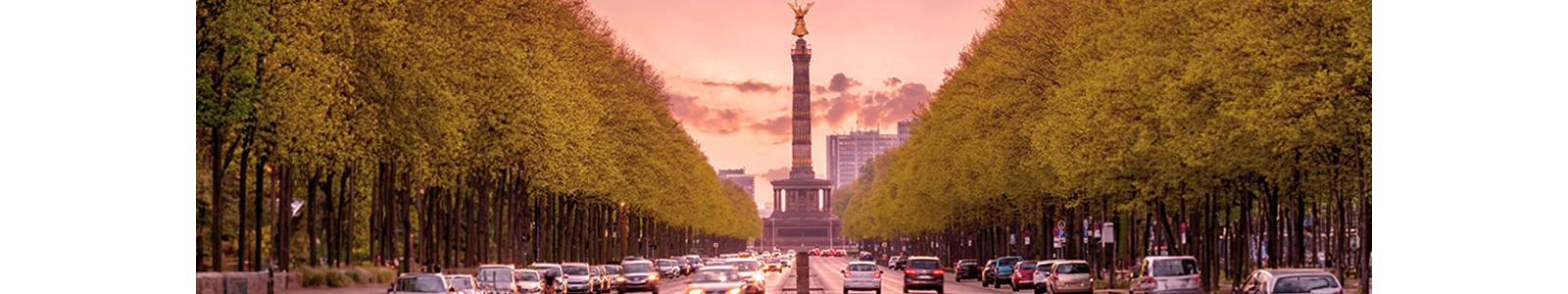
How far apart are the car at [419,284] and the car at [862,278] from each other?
23.4m

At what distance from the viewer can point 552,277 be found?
58.3 m

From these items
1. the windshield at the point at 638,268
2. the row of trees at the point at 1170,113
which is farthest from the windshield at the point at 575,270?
the row of trees at the point at 1170,113

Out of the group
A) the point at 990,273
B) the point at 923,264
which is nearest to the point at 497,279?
the point at 923,264

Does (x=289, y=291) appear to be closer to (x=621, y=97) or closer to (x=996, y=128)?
(x=996, y=128)

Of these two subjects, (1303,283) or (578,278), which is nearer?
(1303,283)

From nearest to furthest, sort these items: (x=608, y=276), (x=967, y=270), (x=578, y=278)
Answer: (x=578, y=278), (x=608, y=276), (x=967, y=270)

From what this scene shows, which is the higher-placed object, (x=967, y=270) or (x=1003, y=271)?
(x=1003, y=271)

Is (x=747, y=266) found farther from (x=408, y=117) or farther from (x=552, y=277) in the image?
(x=408, y=117)

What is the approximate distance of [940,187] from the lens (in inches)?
3839

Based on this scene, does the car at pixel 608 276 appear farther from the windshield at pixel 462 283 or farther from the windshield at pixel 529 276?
the windshield at pixel 462 283

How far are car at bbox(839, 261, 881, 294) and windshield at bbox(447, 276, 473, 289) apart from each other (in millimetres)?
20734

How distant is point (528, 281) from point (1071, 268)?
63.7ft

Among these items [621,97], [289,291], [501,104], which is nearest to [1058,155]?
[501,104]

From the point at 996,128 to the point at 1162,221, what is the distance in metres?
8.49
